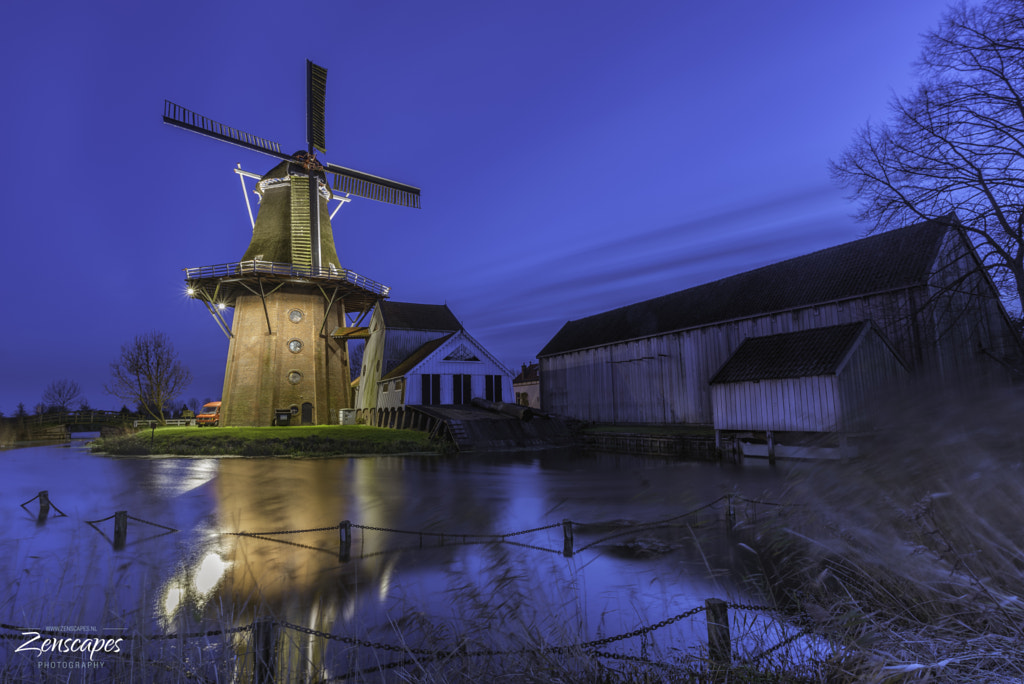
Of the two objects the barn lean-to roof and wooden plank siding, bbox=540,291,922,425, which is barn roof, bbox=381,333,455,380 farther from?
the barn lean-to roof

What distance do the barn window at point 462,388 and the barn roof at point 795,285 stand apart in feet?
27.5

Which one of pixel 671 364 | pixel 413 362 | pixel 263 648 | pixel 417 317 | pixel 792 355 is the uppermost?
pixel 417 317

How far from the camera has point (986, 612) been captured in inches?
148

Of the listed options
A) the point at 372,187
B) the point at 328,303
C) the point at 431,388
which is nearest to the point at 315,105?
the point at 372,187

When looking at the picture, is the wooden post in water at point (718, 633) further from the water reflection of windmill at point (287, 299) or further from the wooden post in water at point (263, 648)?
the water reflection of windmill at point (287, 299)

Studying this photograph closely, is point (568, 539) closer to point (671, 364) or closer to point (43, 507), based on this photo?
point (43, 507)

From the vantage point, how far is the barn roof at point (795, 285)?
812 inches

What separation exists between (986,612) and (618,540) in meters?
5.85

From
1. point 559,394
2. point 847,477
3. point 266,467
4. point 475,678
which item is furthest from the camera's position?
point 559,394

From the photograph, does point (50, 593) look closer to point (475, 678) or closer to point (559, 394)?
point (475, 678)

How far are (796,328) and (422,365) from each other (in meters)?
19.2

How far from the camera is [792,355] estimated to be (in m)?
20.2

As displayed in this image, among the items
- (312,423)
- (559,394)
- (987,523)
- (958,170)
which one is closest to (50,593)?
(987,523)

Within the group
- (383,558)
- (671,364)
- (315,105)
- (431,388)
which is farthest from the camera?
(315,105)
